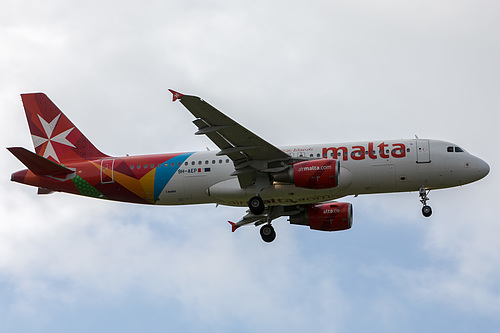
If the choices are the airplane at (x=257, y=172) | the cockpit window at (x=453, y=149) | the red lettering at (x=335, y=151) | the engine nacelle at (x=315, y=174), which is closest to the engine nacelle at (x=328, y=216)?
the airplane at (x=257, y=172)

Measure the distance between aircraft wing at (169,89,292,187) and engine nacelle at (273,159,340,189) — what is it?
1.17m

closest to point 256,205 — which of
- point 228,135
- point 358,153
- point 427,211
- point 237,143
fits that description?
point 237,143

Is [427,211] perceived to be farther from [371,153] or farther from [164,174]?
[164,174]

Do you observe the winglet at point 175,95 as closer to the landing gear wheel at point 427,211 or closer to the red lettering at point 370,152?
the red lettering at point 370,152

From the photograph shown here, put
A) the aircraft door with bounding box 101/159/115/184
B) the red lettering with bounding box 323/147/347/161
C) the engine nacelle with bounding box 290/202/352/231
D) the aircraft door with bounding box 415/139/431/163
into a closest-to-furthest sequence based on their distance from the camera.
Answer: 1. the aircraft door with bounding box 415/139/431/163
2. the red lettering with bounding box 323/147/347/161
3. the aircraft door with bounding box 101/159/115/184
4. the engine nacelle with bounding box 290/202/352/231

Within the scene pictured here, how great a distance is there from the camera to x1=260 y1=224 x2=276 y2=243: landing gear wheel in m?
46.0

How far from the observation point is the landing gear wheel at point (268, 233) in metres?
46.0

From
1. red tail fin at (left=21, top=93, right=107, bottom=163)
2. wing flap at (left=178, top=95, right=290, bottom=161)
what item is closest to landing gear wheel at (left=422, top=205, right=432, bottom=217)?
wing flap at (left=178, top=95, right=290, bottom=161)

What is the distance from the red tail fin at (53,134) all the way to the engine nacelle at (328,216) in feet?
42.2

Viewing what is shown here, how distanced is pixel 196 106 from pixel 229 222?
1300 centimetres

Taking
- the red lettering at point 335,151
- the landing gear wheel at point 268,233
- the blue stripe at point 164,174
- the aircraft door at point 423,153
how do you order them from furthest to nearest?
the landing gear wheel at point 268,233 → the blue stripe at point 164,174 → the red lettering at point 335,151 → the aircraft door at point 423,153

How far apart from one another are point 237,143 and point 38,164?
12.0 meters

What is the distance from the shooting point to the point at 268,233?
46.0 metres

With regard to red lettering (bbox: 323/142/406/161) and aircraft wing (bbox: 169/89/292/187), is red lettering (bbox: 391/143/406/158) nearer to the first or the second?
red lettering (bbox: 323/142/406/161)
